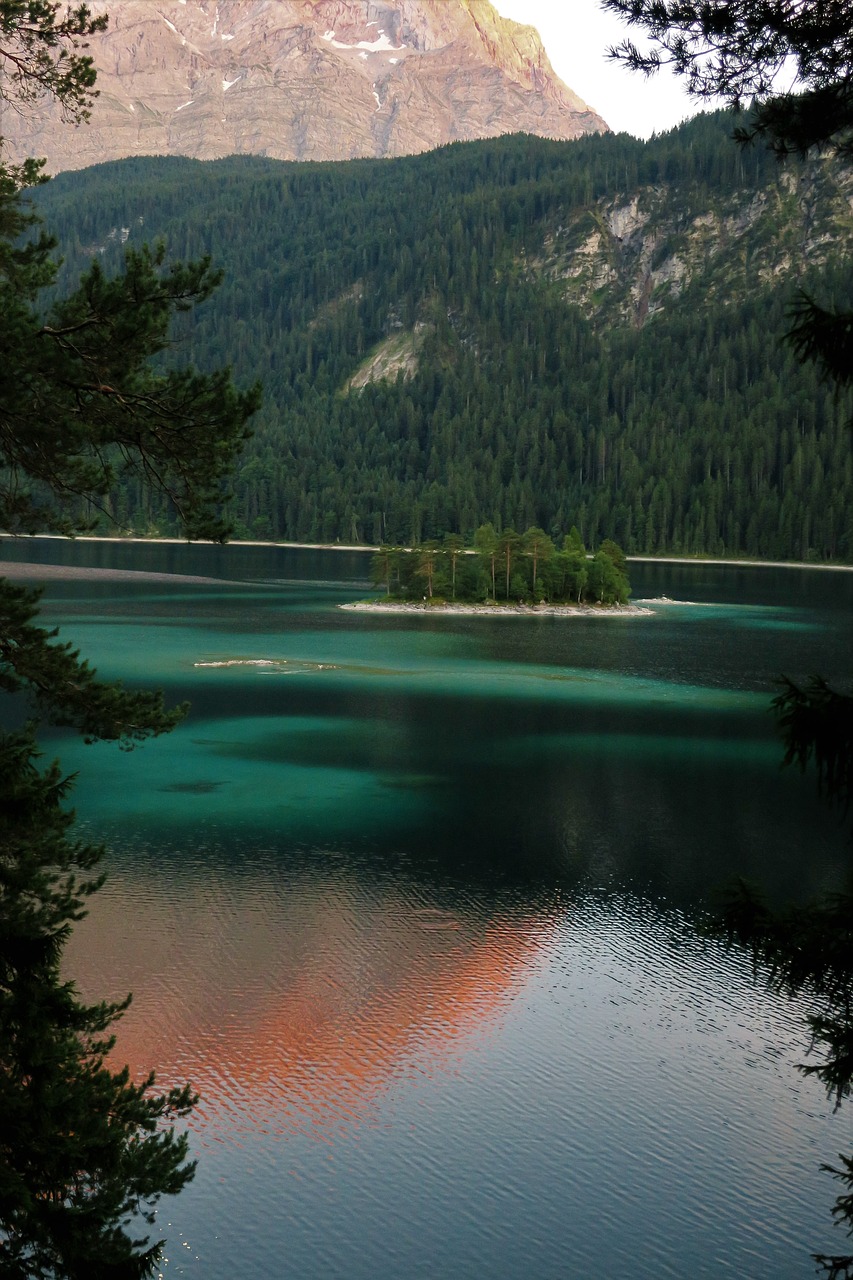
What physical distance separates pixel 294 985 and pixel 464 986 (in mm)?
4224

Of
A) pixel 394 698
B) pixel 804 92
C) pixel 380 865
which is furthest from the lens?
pixel 394 698

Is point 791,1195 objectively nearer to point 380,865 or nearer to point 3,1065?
point 3,1065

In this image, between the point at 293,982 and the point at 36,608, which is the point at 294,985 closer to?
the point at 293,982

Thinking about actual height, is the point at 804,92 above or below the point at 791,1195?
above

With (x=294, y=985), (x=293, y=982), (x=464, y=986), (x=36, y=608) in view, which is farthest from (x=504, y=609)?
(x=36, y=608)

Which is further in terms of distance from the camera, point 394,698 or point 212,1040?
point 394,698

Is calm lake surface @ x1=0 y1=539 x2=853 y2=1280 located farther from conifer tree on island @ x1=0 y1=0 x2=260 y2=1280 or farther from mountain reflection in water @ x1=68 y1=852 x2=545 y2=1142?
conifer tree on island @ x1=0 y1=0 x2=260 y2=1280

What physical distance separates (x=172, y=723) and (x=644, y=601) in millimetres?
139409

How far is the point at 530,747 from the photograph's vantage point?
2491 inches

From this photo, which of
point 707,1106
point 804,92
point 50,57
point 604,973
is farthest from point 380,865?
point 804,92

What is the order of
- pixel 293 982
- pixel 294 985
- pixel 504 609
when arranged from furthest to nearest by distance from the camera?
1. pixel 504 609
2. pixel 293 982
3. pixel 294 985

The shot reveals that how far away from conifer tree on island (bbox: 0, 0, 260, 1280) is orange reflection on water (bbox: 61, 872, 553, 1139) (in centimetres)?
988

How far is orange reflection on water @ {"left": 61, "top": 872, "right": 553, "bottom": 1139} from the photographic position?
26.7 metres

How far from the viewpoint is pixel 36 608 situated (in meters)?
15.5
